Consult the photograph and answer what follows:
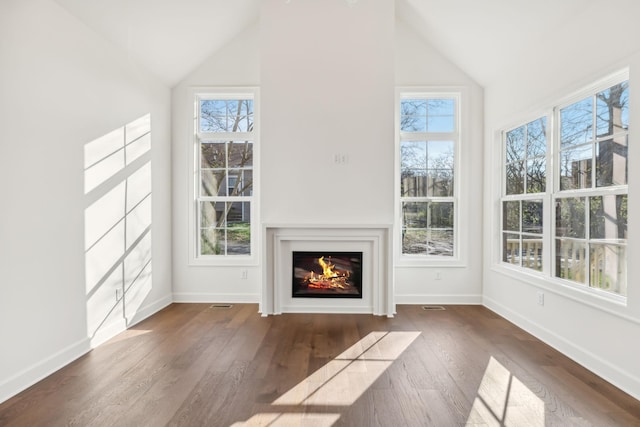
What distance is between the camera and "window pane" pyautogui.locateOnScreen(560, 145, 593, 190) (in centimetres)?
289

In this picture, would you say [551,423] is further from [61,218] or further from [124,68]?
[124,68]

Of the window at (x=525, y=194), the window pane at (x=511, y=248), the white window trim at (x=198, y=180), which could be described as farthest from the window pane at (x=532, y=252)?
the white window trim at (x=198, y=180)

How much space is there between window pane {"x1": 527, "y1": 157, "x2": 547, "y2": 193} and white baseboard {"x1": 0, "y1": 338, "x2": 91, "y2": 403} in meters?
4.40

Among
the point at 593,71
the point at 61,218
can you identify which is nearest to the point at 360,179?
the point at 593,71

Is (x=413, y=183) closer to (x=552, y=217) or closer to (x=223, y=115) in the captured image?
(x=552, y=217)

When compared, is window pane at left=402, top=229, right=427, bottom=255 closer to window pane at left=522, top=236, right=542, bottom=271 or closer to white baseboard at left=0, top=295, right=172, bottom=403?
window pane at left=522, top=236, right=542, bottom=271

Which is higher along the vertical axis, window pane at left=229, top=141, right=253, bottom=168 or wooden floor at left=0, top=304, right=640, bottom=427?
window pane at left=229, top=141, right=253, bottom=168

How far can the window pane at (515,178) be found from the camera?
3.89 metres

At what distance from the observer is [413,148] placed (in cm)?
472

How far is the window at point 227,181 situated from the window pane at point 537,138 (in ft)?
10.6

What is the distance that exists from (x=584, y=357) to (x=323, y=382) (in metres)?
2.03

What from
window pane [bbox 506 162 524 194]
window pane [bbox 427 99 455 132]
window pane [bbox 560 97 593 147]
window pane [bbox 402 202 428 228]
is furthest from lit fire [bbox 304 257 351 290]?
window pane [bbox 560 97 593 147]

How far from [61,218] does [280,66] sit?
2768 millimetres

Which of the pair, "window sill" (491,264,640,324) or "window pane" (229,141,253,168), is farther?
"window pane" (229,141,253,168)
